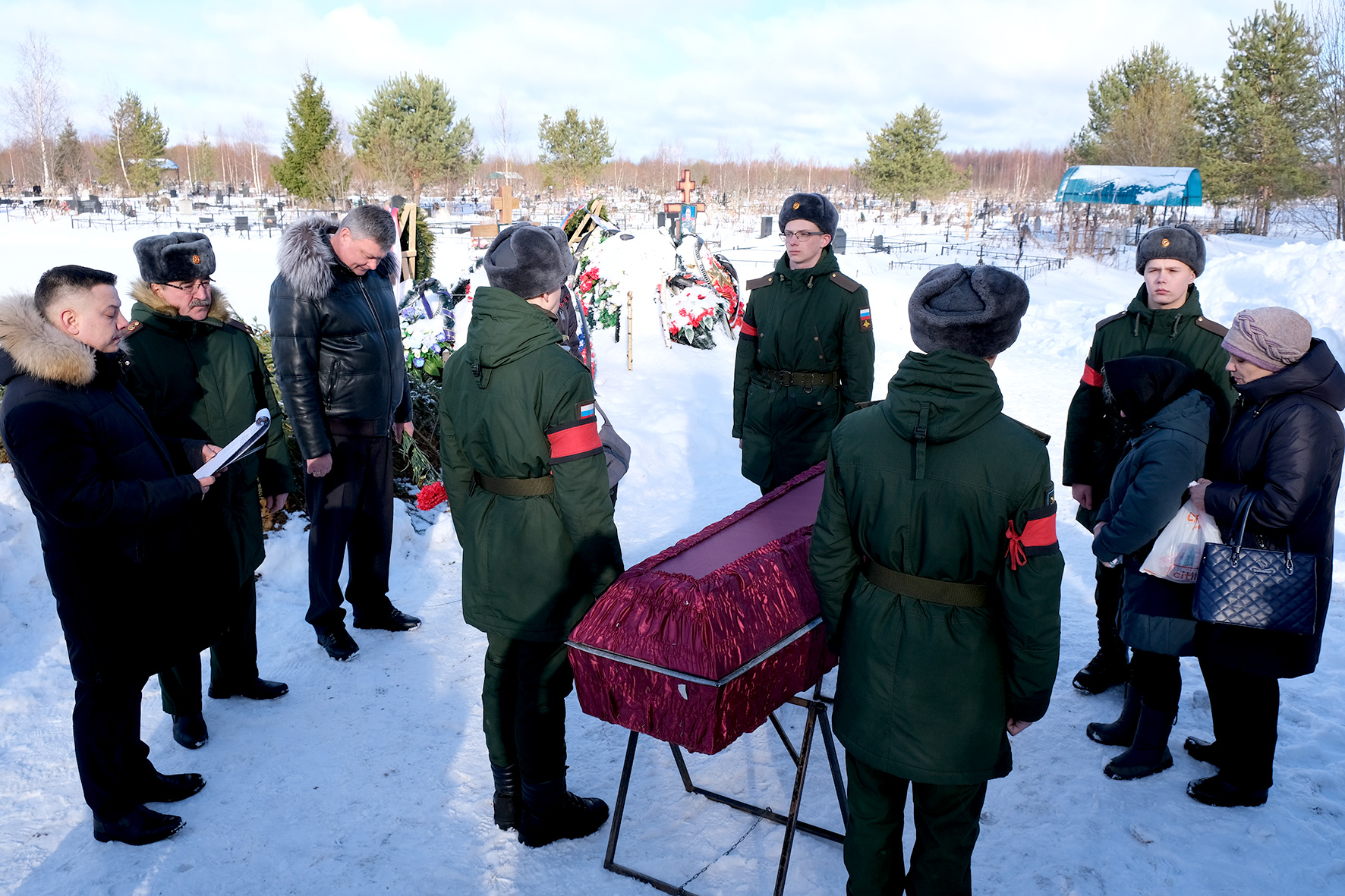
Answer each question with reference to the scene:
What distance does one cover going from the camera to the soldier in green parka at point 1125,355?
347 cm

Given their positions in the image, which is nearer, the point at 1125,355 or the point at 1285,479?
the point at 1285,479

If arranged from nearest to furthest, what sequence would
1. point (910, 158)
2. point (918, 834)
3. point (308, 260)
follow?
point (918, 834) < point (308, 260) < point (910, 158)

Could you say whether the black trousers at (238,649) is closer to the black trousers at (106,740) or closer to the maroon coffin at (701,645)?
the black trousers at (106,740)

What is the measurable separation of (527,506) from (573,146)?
143ft

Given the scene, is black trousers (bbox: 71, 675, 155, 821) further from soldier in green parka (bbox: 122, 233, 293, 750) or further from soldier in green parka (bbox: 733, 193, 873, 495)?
soldier in green parka (bbox: 733, 193, 873, 495)

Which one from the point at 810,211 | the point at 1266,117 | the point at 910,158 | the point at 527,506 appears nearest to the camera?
the point at 527,506

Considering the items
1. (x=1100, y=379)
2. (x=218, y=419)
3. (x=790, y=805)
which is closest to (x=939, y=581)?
(x=790, y=805)

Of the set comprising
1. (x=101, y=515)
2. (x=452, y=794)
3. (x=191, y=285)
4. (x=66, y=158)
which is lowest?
(x=452, y=794)

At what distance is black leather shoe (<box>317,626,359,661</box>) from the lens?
159 inches

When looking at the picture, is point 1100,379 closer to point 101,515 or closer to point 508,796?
point 508,796

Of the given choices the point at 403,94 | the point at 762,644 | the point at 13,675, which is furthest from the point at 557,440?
the point at 403,94

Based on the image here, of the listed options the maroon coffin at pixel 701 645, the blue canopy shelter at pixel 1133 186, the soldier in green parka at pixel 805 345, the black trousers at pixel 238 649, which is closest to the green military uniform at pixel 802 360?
the soldier in green parka at pixel 805 345

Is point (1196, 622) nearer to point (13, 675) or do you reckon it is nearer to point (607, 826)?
point (607, 826)

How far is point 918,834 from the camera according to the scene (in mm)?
2168
